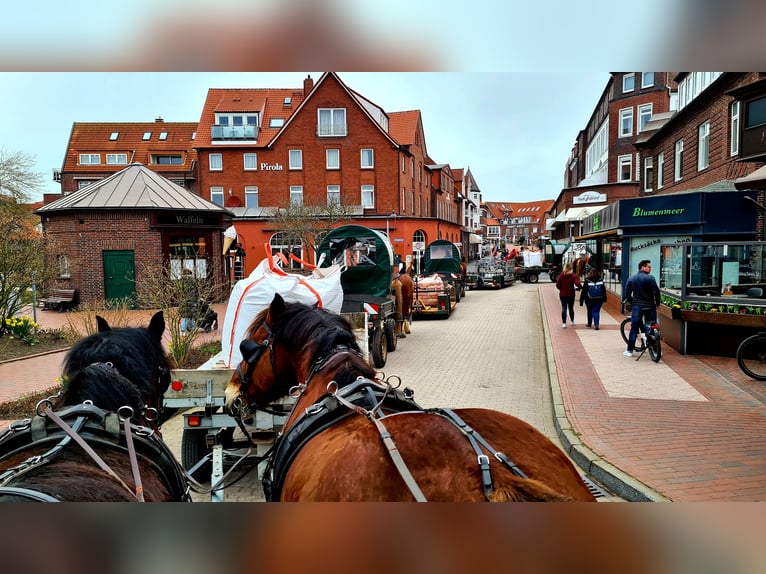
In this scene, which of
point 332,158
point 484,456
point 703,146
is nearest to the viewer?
point 484,456

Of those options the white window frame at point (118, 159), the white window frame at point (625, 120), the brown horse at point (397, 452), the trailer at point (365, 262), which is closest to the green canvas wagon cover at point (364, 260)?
the trailer at point (365, 262)

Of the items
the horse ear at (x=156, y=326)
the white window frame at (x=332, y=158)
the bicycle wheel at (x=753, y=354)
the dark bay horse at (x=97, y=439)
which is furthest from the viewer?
the white window frame at (x=332, y=158)

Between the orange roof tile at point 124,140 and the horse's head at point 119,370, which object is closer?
the horse's head at point 119,370

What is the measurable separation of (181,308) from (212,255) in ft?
6.40

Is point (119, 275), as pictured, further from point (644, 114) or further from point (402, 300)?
point (644, 114)

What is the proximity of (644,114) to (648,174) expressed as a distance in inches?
108

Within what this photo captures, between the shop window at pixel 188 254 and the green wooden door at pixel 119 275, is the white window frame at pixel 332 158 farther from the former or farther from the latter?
the green wooden door at pixel 119 275

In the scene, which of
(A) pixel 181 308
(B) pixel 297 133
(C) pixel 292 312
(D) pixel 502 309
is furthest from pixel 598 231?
(C) pixel 292 312

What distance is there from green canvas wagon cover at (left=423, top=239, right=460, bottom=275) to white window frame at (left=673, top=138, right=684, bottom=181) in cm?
937

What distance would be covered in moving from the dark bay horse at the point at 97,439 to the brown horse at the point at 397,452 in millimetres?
603

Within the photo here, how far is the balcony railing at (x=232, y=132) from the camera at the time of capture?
8.17m

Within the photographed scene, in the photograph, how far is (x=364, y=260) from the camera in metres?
11.8

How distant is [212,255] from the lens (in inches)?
407

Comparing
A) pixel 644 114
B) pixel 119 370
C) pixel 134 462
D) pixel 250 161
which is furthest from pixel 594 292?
pixel 644 114
